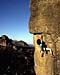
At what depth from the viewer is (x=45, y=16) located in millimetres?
5914

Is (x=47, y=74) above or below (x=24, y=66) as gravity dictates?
above

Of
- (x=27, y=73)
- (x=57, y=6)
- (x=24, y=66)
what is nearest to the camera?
(x=57, y=6)

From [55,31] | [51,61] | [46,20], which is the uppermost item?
[46,20]

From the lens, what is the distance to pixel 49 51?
5.95m

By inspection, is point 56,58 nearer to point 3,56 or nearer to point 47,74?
point 47,74

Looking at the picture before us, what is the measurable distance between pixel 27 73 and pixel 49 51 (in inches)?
722

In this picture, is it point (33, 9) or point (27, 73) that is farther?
point (27, 73)

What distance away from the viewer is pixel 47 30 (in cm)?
595

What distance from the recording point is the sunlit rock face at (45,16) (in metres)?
5.74

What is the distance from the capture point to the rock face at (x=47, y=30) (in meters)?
5.78

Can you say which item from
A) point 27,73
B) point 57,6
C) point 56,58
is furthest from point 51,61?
point 27,73

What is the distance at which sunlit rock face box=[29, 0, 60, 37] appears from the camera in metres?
5.74

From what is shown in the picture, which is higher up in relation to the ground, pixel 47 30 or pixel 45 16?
pixel 45 16

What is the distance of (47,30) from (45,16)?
1.46 ft
